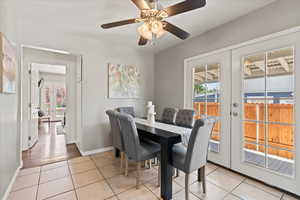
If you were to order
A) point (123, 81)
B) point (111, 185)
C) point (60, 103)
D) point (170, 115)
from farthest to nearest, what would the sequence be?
point (60, 103) < point (123, 81) < point (170, 115) < point (111, 185)

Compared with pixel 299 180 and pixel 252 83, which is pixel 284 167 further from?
pixel 252 83

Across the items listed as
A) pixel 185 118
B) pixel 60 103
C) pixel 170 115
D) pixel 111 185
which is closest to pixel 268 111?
pixel 185 118

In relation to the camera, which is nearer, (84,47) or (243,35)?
(243,35)

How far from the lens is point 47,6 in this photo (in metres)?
2.02

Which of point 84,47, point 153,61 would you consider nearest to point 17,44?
point 84,47

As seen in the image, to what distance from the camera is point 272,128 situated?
6.49ft

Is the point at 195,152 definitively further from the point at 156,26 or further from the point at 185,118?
the point at 156,26

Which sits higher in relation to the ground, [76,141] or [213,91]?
[213,91]

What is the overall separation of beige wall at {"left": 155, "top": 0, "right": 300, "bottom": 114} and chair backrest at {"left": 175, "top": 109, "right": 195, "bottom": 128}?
0.64 meters

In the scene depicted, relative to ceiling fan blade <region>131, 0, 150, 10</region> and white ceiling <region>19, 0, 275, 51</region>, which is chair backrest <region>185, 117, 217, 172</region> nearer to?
ceiling fan blade <region>131, 0, 150, 10</region>

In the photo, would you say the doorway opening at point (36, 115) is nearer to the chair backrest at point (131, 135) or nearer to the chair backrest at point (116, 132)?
the chair backrest at point (116, 132)

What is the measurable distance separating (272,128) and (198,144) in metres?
1.25

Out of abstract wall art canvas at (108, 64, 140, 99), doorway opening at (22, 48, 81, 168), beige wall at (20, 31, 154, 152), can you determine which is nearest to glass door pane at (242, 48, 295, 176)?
abstract wall art canvas at (108, 64, 140, 99)

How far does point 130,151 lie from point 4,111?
157 cm
